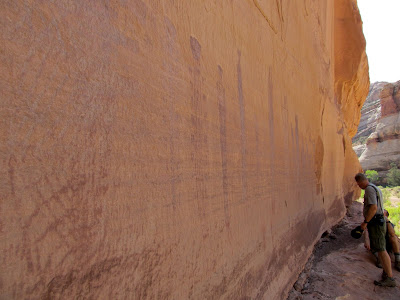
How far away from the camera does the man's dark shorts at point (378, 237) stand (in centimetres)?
346

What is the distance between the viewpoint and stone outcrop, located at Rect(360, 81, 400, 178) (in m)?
27.9

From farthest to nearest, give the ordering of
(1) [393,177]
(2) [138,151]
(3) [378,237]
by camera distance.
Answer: (1) [393,177] → (3) [378,237] → (2) [138,151]

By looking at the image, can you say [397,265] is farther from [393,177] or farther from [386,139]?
[386,139]

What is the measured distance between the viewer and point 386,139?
2869 centimetres

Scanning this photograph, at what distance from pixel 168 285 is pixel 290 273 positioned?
2.08 metres

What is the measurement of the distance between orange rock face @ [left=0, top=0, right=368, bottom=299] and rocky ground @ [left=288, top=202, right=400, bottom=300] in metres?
0.67

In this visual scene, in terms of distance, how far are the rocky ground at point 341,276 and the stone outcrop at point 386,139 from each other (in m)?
27.6

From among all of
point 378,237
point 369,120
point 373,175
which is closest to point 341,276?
point 378,237

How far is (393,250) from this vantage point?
3.82 m

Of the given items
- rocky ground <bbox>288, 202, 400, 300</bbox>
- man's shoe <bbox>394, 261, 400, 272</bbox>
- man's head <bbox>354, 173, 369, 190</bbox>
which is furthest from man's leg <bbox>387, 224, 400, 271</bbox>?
man's head <bbox>354, 173, 369, 190</bbox>

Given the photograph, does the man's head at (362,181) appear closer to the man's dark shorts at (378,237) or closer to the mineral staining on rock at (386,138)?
the man's dark shorts at (378,237)

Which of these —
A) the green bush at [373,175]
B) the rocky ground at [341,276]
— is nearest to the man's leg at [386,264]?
the rocky ground at [341,276]

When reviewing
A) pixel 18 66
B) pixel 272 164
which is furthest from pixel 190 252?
pixel 272 164

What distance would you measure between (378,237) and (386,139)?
2967cm
